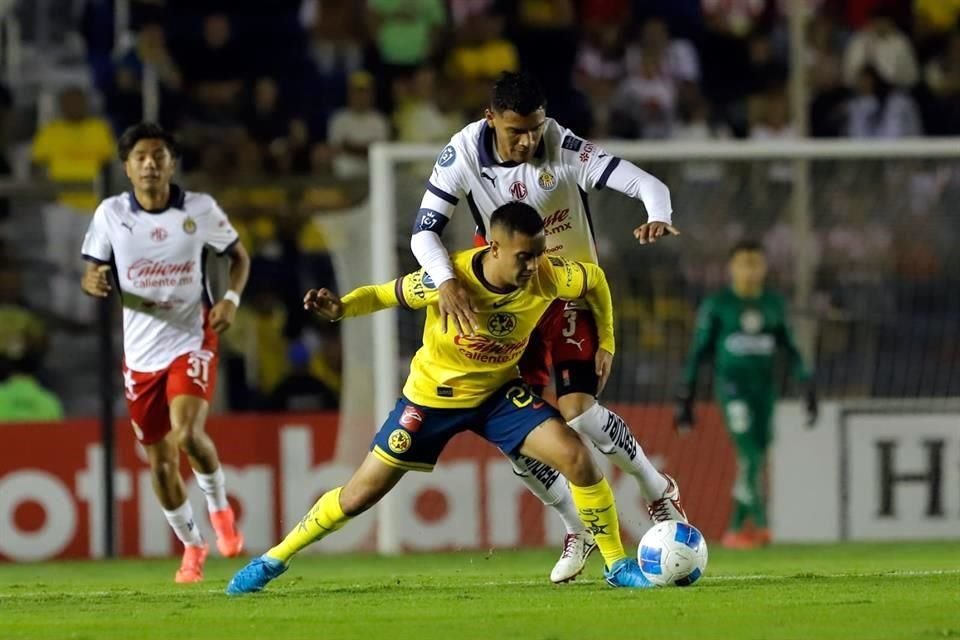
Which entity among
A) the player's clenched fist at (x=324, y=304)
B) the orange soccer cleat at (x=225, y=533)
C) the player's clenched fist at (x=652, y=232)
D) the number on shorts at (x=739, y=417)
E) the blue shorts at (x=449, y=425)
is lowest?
the orange soccer cleat at (x=225, y=533)

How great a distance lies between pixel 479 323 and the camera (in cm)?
853

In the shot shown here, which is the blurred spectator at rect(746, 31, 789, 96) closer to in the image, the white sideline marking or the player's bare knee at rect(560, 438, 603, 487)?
the white sideline marking

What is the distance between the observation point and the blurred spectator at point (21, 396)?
1472cm

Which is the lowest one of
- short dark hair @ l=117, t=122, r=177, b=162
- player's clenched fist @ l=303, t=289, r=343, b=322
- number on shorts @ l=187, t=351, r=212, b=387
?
number on shorts @ l=187, t=351, r=212, b=387

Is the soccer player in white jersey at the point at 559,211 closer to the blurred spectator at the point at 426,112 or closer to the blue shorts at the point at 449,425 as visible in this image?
the blue shorts at the point at 449,425

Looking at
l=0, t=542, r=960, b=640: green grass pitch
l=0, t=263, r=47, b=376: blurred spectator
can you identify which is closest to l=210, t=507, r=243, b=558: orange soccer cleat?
l=0, t=542, r=960, b=640: green grass pitch

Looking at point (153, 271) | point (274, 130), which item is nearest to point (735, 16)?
point (274, 130)

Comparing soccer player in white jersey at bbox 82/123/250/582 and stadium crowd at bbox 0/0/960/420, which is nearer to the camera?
soccer player in white jersey at bbox 82/123/250/582

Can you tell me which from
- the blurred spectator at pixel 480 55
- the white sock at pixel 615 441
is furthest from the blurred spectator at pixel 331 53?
the white sock at pixel 615 441

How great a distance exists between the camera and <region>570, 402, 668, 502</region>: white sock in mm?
9148

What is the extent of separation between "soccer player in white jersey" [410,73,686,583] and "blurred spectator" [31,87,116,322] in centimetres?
633

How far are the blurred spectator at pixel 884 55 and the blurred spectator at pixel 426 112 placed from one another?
11.7 ft

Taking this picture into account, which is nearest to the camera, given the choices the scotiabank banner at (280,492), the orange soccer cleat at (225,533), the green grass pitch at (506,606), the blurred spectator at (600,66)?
the green grass pitch at (506,606)

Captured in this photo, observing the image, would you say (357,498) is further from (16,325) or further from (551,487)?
(16,325)
